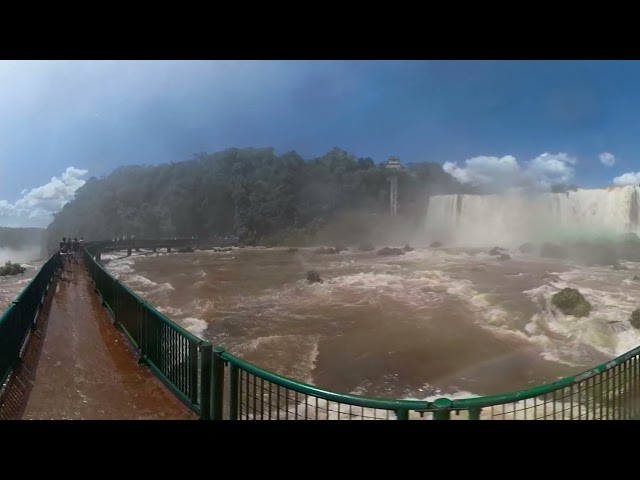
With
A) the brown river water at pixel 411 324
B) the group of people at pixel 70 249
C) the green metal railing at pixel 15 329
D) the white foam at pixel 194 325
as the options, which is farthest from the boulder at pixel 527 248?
the green metal railing at pixel 15 329

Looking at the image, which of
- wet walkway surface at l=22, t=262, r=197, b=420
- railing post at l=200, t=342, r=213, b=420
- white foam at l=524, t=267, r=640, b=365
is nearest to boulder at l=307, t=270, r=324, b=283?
white foam at l=524, t=267, r=640, b=365

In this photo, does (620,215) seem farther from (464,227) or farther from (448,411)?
(448,411)

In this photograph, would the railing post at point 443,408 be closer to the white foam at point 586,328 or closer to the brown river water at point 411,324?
the brown river water at point 411,324

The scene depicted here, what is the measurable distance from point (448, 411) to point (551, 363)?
847cm

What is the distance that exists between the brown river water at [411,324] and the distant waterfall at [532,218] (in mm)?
7919

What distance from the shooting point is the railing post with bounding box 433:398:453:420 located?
2324 millimetres

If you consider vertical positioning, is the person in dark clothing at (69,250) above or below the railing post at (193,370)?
above

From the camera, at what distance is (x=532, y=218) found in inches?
1377

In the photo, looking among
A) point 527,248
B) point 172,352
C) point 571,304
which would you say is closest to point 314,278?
point 571,304

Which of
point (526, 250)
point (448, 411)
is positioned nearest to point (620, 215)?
point (526, 250)

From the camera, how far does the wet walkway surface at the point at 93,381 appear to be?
4.04 meters

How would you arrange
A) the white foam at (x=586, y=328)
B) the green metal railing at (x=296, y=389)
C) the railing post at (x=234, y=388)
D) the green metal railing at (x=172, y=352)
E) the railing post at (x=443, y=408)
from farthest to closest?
1. the white foam at (x=586, y=328)
2. the green metal railing at (x=172, y=352)
3. the railing post at (x=234, y=388)
4. the green metal railing at (x=296, y=389)
5. the railing post at (x=443, y=408)

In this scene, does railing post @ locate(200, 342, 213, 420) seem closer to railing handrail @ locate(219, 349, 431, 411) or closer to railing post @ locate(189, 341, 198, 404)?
railing post @ locate(189, 341, 198, 404)

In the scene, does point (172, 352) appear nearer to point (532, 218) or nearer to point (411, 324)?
point (411, 324)
